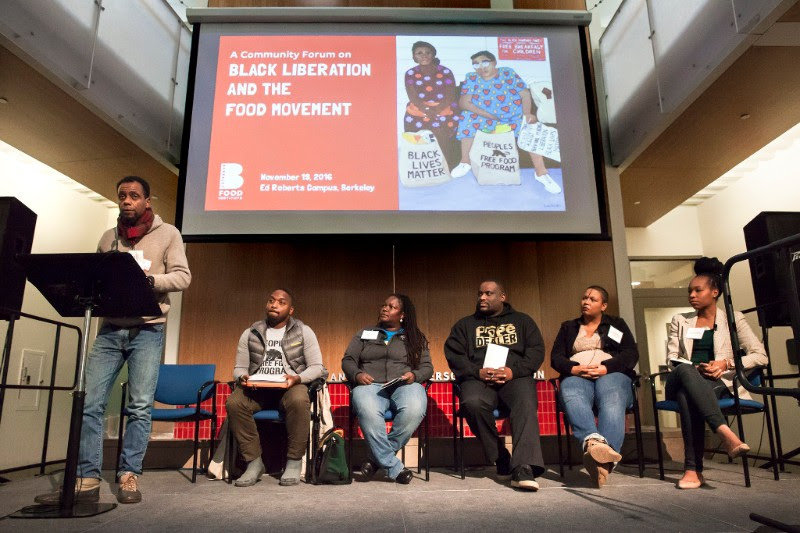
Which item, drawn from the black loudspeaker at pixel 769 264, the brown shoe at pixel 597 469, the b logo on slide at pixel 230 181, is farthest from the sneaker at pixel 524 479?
the b logo on slide at pixel 230 181

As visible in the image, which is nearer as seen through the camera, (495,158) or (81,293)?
(81,293)

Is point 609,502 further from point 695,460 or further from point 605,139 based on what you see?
point 605,139

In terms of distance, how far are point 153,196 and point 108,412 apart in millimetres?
2508

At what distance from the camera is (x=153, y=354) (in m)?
2.42

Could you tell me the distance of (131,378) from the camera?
241 centimetres

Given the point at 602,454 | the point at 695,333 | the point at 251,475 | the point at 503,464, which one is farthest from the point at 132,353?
the point at 695,333

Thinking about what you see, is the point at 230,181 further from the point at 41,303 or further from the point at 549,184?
the point at 41,303

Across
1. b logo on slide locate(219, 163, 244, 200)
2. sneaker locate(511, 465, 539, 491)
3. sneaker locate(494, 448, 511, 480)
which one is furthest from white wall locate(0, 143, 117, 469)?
sneaker locate(511, 465, 539, 491)

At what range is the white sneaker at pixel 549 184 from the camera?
395 cm

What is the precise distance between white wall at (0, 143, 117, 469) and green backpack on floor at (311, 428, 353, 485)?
3112 millimetres

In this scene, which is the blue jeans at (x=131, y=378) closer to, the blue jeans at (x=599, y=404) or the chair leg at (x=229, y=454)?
the chair leg at (x=229, y=454)

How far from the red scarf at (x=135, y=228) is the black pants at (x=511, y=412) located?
184cm

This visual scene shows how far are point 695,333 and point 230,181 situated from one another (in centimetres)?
308

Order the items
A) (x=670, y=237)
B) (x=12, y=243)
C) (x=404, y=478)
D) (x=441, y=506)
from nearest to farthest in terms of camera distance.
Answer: (x=441, y=506) → (x=12, y=243) → (x=404, y=478) → (x=670, y=237)
